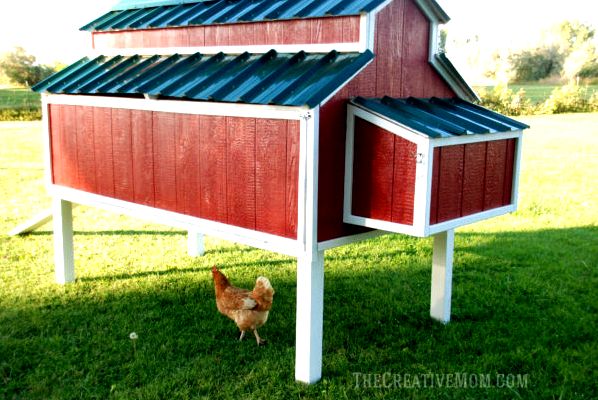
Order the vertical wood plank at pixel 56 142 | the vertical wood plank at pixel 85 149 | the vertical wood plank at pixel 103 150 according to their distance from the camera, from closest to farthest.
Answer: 1. the vertical wood plank at pixel 103 150
2. the vertical wood plank at pixel 85 149
3. the vertical wood plank at pixel 56 142

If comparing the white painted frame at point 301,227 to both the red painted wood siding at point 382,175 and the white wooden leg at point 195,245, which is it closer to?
the red painted wood siding at point 382,175

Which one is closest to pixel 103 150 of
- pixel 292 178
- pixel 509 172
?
pixel 292 178

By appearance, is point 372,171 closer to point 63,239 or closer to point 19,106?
point 63,239

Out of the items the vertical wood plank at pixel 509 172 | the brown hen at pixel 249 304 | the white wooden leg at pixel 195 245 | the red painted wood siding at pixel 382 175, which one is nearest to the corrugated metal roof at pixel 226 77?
the red painted wood siding at pixel 382 175

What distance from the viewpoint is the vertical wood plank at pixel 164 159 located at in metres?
5.35

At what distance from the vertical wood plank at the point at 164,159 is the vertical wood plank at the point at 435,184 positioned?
7.33ft

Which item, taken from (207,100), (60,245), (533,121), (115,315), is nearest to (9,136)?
(60,245)

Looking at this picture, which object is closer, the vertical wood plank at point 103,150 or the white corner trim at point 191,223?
the white corner trim at point 191,223

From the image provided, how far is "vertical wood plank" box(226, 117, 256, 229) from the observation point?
15.3ft

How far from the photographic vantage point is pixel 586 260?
8.29 metres

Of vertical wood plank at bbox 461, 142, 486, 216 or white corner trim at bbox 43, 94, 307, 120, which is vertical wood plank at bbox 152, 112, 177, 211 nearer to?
white corner trim at bbox 43, 94, 307, 120

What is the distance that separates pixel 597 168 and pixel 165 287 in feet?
41.7

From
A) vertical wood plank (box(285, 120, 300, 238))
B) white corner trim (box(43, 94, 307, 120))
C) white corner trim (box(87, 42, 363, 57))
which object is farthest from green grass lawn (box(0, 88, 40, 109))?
vertical wood plank (box(285, 120, 300, 238))

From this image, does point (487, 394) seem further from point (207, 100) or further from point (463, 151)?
point (207, 100)
